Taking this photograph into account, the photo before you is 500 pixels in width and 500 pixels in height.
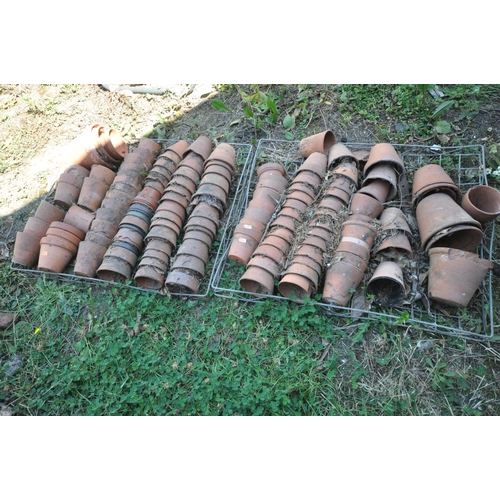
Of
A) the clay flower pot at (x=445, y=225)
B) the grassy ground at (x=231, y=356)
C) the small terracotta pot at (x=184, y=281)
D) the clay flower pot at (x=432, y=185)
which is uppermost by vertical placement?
the clay flower pot at (x=432, y=185)

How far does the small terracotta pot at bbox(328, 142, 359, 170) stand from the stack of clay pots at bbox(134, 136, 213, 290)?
1235mm

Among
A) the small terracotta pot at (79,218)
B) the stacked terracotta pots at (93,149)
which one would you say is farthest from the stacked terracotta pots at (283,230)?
the stacked terracotta pots at (93,149)

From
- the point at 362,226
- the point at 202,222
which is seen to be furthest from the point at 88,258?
the point at 362,226

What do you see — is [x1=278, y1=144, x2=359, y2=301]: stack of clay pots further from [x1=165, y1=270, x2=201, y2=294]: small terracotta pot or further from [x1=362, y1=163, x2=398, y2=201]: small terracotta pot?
[x1=165, y1=270, x2=201, y2=294]: small terracotta pot

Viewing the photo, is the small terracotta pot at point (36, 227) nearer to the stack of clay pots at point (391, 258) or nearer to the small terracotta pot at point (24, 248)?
the small terracotta pot at point (24, 248)

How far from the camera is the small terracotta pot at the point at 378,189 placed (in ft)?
11.5

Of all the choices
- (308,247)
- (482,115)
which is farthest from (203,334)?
(482,115)

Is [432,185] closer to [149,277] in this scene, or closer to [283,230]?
[283,230]

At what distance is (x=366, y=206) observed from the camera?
11.2ft

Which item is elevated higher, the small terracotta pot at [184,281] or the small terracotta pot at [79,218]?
the small terracotta pot at [79,218]

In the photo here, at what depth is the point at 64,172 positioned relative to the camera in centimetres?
416

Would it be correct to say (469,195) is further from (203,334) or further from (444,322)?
(203,334)

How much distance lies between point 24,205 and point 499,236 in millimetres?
4686

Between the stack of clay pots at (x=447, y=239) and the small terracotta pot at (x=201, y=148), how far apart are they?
2.01 meters
